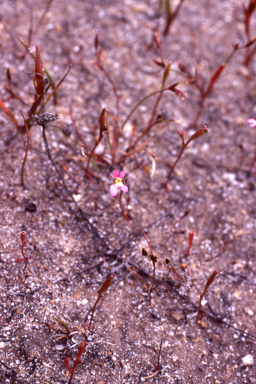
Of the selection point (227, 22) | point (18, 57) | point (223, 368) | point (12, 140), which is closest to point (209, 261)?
point (223, 368)

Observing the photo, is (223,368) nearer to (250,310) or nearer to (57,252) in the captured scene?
(250,310)

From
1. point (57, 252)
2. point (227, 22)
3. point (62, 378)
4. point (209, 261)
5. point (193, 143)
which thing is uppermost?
point (227, 22)

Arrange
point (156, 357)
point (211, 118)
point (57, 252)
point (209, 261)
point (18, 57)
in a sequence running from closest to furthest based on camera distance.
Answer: point (156, 357) → point (57, 252) → point (209, 261) → point (18, 57) → point (211, 118)

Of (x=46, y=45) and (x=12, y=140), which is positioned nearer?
(x=12, y=140)

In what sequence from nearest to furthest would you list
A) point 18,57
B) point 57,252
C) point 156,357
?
point 156,357 < point 57,252 < point 18,57

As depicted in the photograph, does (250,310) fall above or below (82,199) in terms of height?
below

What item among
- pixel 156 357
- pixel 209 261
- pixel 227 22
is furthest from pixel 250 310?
pixel 227 22

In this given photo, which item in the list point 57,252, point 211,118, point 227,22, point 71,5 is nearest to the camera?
point 57,252

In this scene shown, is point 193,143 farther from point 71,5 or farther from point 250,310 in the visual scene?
point 71,5

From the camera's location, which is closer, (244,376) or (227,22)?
(244,376)
